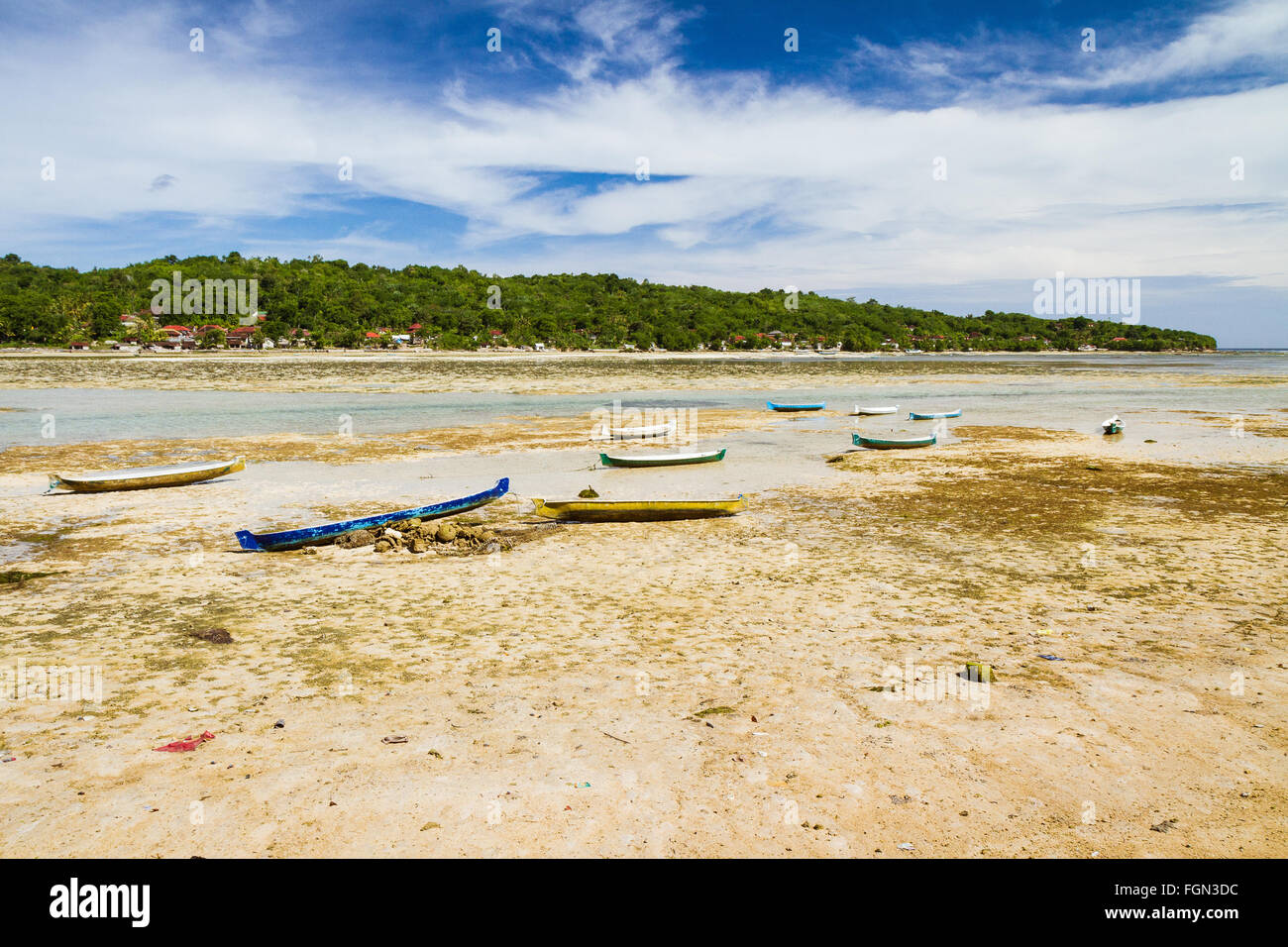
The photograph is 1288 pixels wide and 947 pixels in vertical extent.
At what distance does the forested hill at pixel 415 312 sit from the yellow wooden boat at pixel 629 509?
4995 inches

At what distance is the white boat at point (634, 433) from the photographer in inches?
1150

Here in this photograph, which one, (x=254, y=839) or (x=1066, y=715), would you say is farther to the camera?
(x=1066, y=715)

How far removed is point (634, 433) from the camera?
95.9 ft

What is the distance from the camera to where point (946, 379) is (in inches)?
2864

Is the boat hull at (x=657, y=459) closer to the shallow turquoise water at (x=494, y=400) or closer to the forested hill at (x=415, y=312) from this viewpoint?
the shallow turquoise water at (x=494, y=400)

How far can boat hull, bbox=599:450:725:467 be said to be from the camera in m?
22.3

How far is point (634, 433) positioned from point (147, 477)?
16.1 m

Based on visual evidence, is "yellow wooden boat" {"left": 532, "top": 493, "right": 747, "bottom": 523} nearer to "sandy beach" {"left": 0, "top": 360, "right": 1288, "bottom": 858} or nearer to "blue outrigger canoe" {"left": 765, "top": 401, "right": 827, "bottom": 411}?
"sandy beach" {"left": 0, "top": 360, "right": 1288, "bottom": 858}

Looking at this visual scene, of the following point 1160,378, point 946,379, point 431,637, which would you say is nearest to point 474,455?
point 431,637

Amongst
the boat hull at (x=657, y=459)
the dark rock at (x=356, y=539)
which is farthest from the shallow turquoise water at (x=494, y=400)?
the dark rock at (x=356, y=539)

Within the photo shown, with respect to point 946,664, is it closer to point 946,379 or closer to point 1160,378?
point 946,379

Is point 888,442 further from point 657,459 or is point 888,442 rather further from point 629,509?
point 629,509
